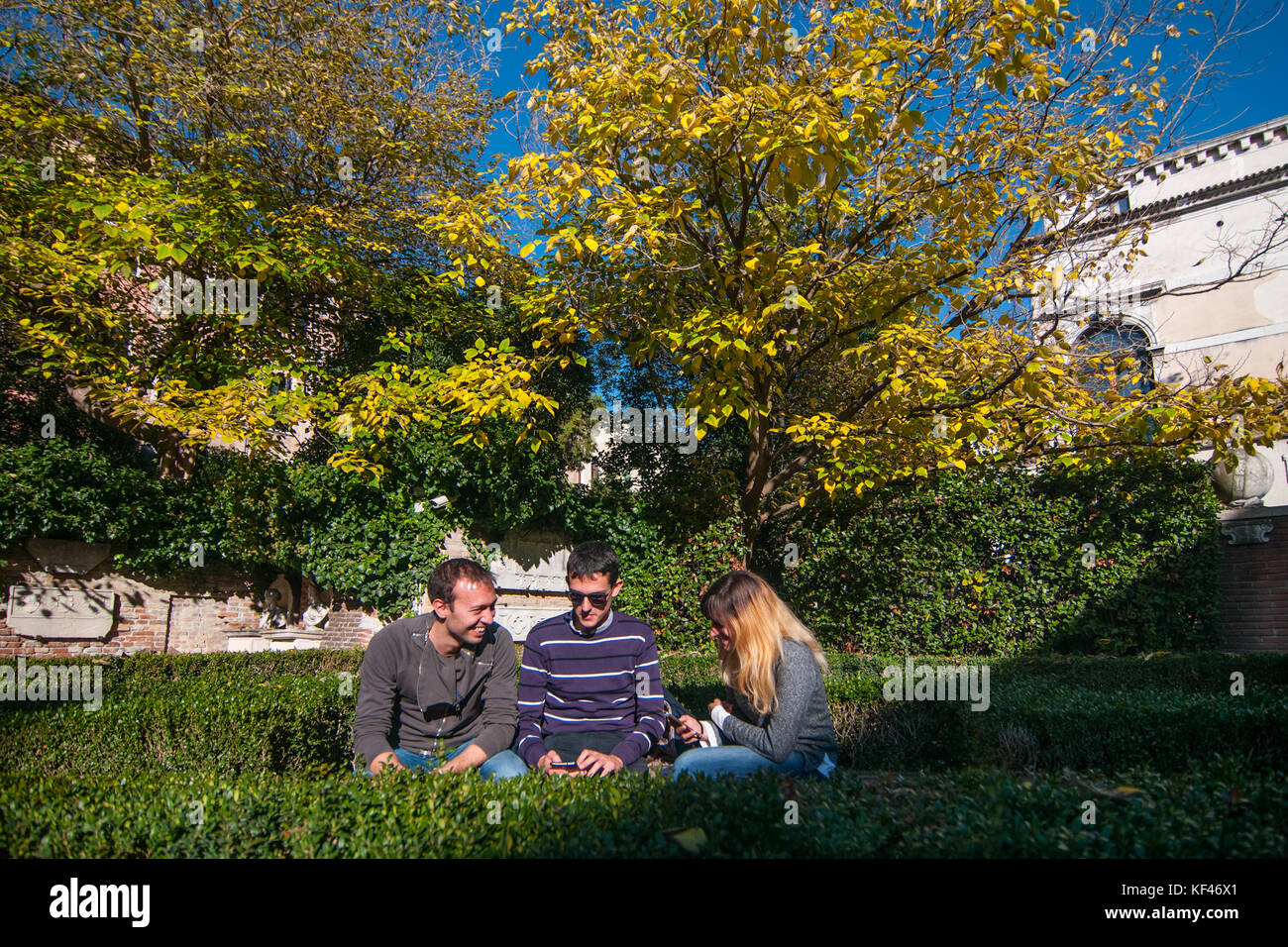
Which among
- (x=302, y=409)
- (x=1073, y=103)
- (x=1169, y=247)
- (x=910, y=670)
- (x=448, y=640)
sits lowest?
(x=910, y=670)

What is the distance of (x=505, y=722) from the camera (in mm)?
3971

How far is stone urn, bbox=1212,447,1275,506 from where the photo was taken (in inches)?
396

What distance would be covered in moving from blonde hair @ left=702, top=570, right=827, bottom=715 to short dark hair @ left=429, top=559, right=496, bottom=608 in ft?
3.77

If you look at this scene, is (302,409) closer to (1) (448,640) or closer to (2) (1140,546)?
(1) (448,640)

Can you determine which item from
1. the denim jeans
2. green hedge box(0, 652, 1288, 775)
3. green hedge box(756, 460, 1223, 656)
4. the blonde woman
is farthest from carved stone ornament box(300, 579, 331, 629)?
the blonde woman

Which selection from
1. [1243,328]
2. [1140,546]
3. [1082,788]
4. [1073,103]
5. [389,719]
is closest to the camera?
[1082,788]

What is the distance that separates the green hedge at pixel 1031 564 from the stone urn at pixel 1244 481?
13.7 inches

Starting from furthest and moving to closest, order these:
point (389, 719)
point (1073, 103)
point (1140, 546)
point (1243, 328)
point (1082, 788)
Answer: point (1243, 328) < point (1140, 546) < point (1073, 103) < point (389, 719) < point (1082, 788)

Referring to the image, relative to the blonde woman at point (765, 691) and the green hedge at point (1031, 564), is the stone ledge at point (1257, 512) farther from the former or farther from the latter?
the blonde woman at point (765, 691)

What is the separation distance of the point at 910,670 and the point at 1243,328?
1490cm

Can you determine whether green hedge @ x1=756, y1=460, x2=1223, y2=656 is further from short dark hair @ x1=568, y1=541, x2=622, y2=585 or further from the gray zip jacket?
the gray zip jacket

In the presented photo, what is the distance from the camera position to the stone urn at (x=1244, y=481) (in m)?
10.1

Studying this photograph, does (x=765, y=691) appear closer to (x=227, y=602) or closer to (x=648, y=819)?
(x=648, y=819)

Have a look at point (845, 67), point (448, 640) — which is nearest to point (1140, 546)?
point (845, 67)
